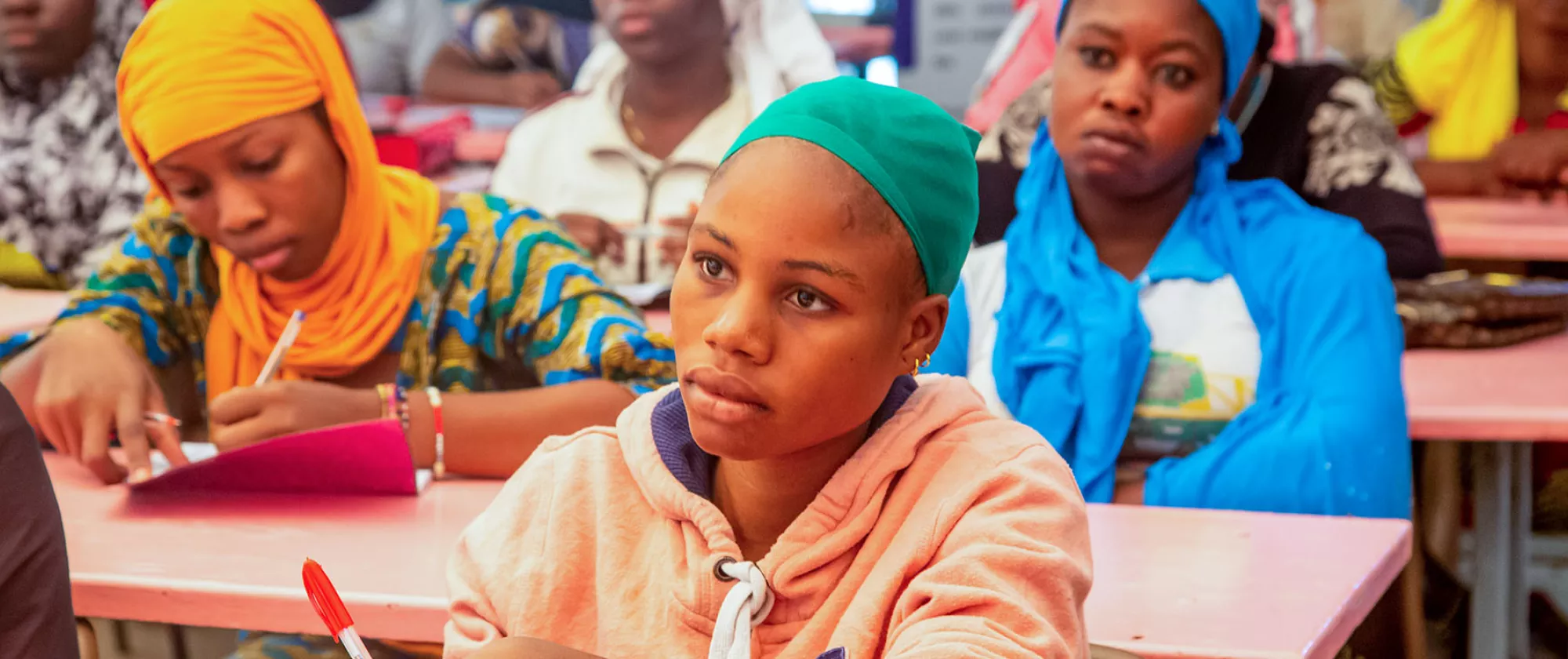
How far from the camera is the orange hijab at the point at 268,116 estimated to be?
6.40 feet

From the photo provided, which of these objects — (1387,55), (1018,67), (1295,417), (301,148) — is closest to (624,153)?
(1018,67)

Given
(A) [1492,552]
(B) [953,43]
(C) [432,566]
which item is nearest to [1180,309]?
(A) [1492,552]

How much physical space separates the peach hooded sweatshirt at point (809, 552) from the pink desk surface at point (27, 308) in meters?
1.99

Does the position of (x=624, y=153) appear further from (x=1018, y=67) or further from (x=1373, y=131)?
(x=1373, y=131)

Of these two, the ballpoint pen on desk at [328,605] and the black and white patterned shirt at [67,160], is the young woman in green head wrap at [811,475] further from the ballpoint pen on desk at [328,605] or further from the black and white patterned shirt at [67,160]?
the black and white patterned shirt at [67,160]

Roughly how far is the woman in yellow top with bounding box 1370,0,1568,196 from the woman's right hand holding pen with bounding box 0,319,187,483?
3245 mm

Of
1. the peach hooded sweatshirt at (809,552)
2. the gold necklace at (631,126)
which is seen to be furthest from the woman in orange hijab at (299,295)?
the gold necklace at (631,126)

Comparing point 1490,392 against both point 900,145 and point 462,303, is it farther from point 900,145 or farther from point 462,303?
point 900,145

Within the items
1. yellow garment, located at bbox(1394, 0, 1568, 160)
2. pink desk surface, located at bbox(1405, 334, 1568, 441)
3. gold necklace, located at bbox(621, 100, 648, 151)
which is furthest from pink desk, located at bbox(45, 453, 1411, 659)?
yellow garment, located at bbox(1394, 0, 1568, 160)

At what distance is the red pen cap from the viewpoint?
1077mm

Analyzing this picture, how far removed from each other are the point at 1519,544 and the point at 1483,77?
6.67ft

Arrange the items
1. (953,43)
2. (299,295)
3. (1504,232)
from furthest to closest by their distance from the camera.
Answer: (953,43)
(1504,232)
(299,295)

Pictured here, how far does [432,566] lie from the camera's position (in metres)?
1.65

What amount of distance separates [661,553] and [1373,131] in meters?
1.83
